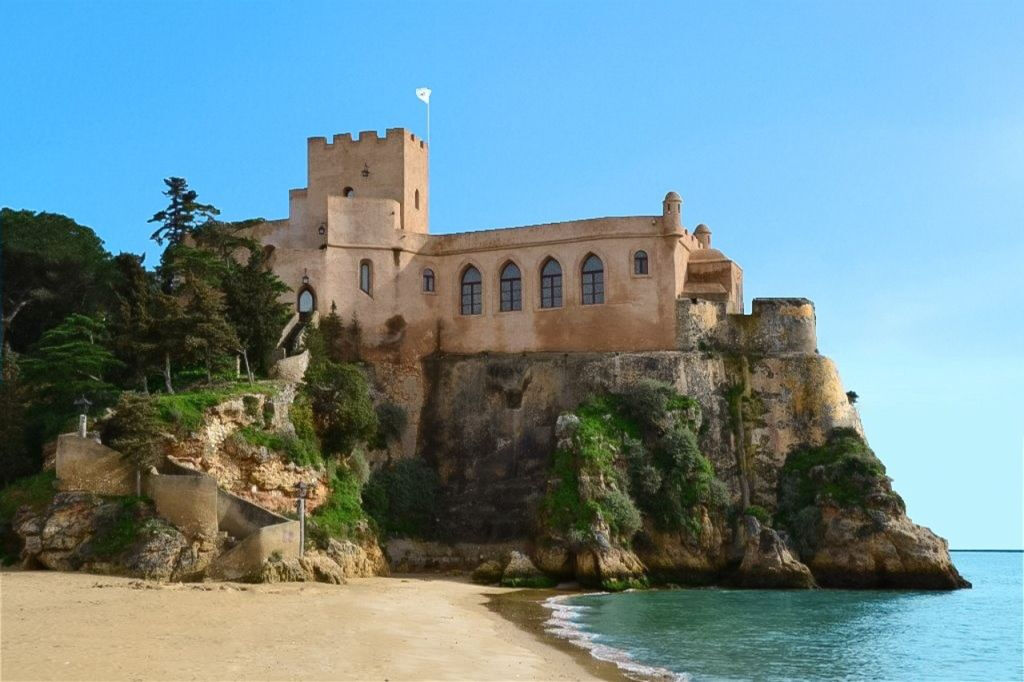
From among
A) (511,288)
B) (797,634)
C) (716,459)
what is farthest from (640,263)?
(797,634)

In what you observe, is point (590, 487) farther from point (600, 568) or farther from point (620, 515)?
point (600, 568)

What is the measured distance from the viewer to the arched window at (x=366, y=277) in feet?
151

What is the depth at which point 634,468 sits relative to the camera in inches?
1596

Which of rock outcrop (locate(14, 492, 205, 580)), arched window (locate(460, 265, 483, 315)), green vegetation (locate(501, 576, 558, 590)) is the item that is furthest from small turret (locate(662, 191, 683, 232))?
rock outcrop (locate(14, 492, 205, 580))

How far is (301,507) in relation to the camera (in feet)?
110

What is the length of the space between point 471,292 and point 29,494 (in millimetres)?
19850

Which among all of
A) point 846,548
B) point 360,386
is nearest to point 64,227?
point 360,386

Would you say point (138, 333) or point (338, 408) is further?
point (338, 408)

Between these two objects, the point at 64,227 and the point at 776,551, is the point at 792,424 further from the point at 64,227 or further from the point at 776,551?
the point at 64,227

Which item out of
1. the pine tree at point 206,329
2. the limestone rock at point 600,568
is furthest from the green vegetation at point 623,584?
the pine tree at point 206,329

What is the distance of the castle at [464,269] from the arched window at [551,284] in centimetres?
5

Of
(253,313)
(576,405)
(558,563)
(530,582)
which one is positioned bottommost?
(530,582)

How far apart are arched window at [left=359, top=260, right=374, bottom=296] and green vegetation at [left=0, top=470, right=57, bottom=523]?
15663mm

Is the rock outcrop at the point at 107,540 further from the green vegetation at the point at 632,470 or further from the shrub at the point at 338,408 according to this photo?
the green vegetation at the point at 632,470
